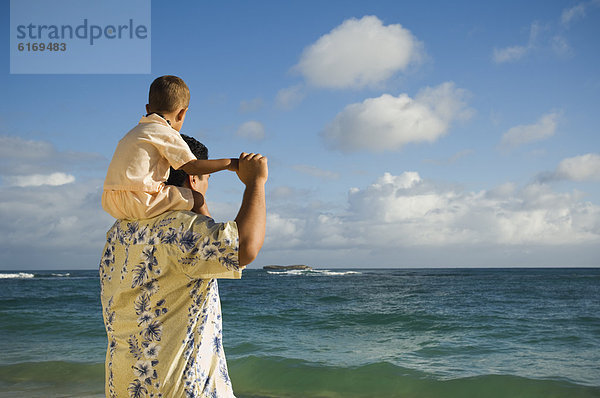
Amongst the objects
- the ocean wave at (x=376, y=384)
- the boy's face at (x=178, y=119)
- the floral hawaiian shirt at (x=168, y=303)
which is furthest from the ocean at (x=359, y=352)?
the boy's face at (x=178, y=119)

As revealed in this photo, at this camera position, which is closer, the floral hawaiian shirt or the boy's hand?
the floral hawaiian shirt

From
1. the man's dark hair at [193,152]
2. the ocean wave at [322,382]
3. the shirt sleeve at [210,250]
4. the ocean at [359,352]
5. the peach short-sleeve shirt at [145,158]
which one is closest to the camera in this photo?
the shirt sleeve at [210,250]

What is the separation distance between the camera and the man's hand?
1.32 metres

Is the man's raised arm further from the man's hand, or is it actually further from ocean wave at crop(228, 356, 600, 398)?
ocean wave at crop(228, 356, 600, 398)

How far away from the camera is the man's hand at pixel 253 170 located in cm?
132

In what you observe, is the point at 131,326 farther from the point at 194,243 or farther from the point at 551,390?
the point at 551,390

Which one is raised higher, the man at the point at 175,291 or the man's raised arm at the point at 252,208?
the man's raised arm at the point at 252,208

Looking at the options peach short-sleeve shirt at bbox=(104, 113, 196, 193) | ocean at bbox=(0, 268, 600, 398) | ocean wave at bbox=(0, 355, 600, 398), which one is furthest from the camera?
ocean at bbox=(0, 268, 600, 398)

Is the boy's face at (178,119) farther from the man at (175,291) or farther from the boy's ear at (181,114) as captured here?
the man at (175,291)

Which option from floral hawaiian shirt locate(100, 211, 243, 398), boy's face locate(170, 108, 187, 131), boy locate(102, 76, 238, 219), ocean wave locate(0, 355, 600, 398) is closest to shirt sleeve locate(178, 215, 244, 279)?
floral hawaiian shirt locate(100, 211, 243, 398)

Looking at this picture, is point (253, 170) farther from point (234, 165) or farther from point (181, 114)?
point (181, 114)

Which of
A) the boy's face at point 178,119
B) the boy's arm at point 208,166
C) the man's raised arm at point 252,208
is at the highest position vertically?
the boy's face at point 178,119

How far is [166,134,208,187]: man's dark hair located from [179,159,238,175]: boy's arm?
6 cm

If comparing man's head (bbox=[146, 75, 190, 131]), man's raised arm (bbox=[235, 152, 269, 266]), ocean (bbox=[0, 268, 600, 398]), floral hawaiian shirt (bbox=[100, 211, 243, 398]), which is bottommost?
ocean (bbox=[0, 268, 600, 398])
